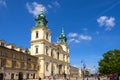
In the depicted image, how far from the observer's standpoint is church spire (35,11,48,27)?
98.6 m

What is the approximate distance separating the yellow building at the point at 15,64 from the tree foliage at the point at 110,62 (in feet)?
91.6

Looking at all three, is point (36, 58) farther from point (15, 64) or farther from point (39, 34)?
point (15, 64)

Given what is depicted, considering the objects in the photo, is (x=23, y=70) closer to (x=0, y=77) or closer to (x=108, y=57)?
(x=0, y=77)

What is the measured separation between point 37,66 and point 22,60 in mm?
12982

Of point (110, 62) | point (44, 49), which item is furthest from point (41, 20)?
point (110, 62)

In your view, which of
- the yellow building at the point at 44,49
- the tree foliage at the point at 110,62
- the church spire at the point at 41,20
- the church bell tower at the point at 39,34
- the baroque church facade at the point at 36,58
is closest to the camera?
the baroque church facade at the point at 36,58

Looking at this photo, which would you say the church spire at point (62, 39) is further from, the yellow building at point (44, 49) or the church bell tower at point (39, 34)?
the church bell tower at point (39, 34)

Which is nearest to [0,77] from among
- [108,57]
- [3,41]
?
[3,41]

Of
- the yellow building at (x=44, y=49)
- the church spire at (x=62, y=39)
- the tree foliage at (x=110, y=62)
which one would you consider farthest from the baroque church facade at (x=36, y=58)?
the tree foliage at (x=110, y=62)

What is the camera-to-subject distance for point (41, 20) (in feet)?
325

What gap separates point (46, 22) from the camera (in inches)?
4001

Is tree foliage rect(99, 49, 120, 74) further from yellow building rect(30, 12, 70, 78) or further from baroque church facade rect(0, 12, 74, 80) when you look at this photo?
yellow building rect(30, 12, 70, 78)

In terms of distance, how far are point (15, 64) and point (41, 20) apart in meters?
30.5

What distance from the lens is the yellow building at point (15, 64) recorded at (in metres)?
68.6
